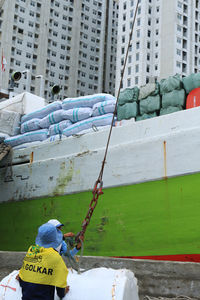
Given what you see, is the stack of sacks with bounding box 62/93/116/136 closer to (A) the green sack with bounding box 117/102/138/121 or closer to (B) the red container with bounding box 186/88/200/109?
(A) the green sack with bounding box 117/102/138/121

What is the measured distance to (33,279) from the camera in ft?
10.2

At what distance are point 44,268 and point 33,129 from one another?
6905 mm

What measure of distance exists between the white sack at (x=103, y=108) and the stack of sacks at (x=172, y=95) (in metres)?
1.18

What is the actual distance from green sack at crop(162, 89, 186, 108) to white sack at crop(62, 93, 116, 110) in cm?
150

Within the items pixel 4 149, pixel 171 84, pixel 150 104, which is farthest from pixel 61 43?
pixel 171 84

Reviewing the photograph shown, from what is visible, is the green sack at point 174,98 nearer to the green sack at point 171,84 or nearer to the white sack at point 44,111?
the green sack at point 171,84

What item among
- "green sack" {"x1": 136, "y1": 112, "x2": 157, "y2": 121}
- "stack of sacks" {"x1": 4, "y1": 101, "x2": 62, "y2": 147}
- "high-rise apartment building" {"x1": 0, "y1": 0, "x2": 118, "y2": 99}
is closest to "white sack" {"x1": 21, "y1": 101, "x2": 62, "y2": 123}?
"stack of sacks" {"x1": 4, "y1": 101, "x2": 62, "y2": 147}

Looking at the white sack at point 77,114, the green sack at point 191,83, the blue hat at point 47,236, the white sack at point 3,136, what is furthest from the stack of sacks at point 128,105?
the blue hat at point 47,236

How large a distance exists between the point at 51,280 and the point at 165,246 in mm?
3480

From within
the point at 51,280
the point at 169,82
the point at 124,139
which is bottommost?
the point at 51,280

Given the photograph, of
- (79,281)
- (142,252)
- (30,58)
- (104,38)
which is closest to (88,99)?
(142,252)

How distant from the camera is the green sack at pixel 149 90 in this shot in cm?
751

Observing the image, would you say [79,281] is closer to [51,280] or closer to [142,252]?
[51,280]

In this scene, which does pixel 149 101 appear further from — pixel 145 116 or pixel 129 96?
pixel 129 96
